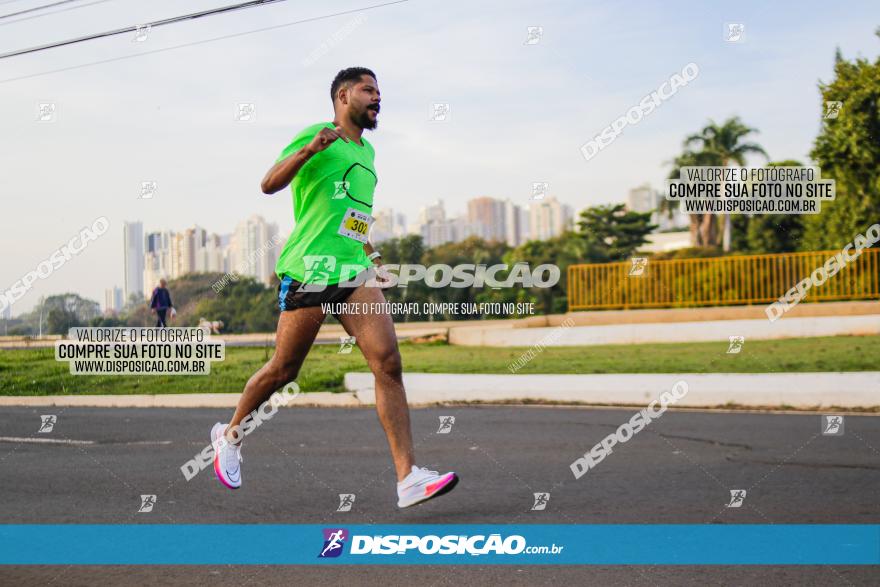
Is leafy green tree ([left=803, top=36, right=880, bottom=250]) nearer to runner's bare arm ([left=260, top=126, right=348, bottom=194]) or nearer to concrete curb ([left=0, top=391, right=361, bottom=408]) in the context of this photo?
concrete curb ([left=0, top=391, right=361, bottom=408])

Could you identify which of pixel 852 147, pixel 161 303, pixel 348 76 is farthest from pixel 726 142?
pixel 348 76

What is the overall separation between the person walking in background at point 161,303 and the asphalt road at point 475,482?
8.41m

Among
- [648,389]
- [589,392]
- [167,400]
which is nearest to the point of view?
[648,389]

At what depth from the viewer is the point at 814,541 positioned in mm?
4059

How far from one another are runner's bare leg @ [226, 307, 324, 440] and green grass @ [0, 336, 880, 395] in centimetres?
762

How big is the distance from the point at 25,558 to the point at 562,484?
9.78 feet

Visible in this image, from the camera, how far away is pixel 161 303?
1747 cm

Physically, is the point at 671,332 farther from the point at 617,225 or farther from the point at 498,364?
the point at 617,225

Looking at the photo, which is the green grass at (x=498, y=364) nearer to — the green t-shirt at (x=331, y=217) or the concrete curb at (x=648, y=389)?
the concrete curb at (x=648, y=389)

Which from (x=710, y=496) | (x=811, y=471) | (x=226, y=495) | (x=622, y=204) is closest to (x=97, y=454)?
(x=226, y=495)

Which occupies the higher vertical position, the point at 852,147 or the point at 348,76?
the point at 852,147

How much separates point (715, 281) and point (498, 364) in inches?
326

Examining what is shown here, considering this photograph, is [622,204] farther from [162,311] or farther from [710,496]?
[710,496]

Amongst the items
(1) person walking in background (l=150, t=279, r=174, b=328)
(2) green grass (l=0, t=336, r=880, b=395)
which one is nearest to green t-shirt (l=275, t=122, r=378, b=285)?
(2) green grass (l=0, t=336, r=880, b=395)
